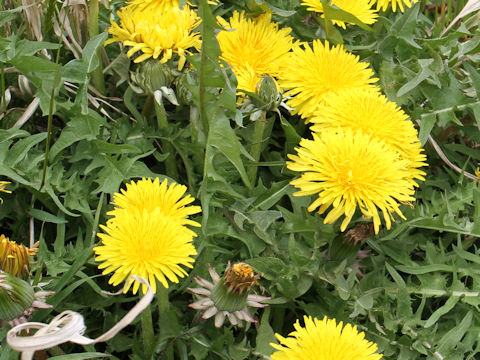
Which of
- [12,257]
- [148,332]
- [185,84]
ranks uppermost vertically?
[185,84]

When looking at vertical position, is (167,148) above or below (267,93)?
below

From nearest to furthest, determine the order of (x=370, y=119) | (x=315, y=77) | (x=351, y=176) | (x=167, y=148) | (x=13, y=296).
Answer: (x=13, y=296)
(x=351, y=176)
(x=370, y=119)
(x=315, y=77)
(x=167, y=148)

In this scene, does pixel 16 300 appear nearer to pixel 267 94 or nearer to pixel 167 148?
pixel 167 148

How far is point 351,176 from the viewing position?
1.30 metres

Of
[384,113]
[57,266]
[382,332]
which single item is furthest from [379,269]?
[57,266]

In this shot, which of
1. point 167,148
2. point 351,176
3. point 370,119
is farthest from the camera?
point 167,148

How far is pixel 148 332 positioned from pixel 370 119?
71 cm

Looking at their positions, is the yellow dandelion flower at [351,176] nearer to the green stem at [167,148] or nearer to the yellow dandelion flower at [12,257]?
the green stem at [167,148]

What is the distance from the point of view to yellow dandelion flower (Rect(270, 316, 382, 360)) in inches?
44.4

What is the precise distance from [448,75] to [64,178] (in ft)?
3.67

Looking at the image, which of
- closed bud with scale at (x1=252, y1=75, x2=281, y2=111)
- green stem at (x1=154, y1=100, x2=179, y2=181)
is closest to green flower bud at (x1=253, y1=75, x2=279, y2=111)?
closed bud with scale at (x1=252, y1=75, x2=281, y2=111)

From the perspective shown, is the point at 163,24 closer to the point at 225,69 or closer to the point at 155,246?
the point at 225,69

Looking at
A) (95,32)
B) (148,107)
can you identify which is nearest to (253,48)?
(148,107)

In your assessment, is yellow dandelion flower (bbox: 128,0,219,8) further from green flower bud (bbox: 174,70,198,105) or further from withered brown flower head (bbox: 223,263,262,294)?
withered brown flower head (bbox: 223,263,262,294)
